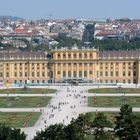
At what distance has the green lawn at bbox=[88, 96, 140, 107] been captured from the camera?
217ft

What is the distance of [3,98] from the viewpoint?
72.5 meters

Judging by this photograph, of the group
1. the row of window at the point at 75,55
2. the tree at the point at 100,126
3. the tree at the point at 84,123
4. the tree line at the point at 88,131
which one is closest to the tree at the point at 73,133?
the tree line at the point at 88,131

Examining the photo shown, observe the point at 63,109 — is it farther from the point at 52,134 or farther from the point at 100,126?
the point at 52,134

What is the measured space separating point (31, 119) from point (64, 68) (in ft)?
108

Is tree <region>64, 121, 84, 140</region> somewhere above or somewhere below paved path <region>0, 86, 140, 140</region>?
above

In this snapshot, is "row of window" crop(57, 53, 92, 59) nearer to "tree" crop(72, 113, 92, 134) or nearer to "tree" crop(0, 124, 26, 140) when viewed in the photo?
"tree" crop(72, 113, 92, 134)

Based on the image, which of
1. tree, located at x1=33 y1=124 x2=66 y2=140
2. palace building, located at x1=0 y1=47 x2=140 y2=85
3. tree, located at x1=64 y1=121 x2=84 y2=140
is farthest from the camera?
palace building, located at x1=0 y1=47 x2=140 y2=85

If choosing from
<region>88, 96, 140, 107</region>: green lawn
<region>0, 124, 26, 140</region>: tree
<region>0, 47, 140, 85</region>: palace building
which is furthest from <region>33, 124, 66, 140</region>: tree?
<region>0, 47, 140, 85</region>: palace building

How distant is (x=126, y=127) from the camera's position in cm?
4400

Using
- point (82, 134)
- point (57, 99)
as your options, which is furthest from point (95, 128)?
point (57, 99)

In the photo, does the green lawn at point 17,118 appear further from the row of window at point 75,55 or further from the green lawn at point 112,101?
the row of window at point 75,55

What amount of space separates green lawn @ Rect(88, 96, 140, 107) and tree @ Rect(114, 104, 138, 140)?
1926 centimetres

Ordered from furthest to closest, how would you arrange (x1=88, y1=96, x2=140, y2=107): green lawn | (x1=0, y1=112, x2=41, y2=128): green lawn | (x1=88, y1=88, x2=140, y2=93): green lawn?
(x1=88, y1=88, x2=140, y2=93): green lawn → (x1=88, y1=96, x2=140, y2=107): green lawn → (x1=0, y1=112, x2=41, y2=128): green lawn

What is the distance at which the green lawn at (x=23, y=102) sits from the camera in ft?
218
